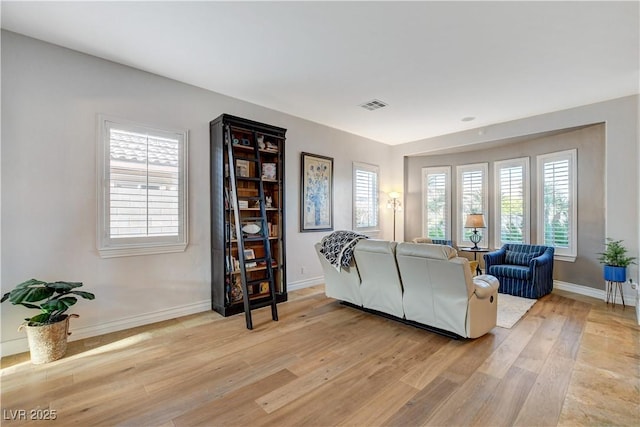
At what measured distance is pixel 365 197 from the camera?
6.36m

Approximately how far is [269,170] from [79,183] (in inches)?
86.1

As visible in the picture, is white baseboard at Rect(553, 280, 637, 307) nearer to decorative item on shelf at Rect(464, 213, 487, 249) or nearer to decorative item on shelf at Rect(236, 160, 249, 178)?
decorative item on shelf at Rect(464, 213, 487, 249)

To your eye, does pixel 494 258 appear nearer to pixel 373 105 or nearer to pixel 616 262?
pixel 616 262

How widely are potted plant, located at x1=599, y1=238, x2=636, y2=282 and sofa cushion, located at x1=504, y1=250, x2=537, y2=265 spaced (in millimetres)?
971

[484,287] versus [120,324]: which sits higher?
[484,287]

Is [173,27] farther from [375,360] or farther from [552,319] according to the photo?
[552,319]

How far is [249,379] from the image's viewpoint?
2336 millimetres

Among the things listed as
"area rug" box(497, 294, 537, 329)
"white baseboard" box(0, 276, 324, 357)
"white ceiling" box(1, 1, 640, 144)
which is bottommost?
"area rug" box(497, 294, 537, 329)

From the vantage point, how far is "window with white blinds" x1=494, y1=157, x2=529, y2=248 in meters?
5.48

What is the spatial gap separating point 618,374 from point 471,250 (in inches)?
133

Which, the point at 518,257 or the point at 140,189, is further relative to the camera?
the point at 518,257

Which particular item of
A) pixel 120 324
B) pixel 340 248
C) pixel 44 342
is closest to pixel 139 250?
pixel 120 324

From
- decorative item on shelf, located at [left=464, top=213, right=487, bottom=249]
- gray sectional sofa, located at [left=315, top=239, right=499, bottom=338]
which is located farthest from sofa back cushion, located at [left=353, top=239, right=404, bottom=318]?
decorative item on shelf, located at [left=464, top=213, right=487, bottom=249]

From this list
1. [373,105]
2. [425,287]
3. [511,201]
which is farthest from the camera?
[511,201]
